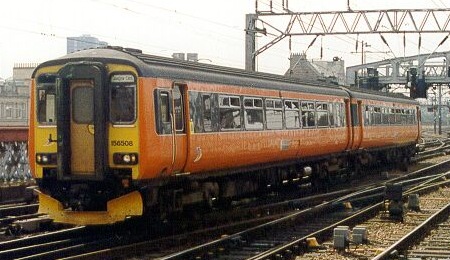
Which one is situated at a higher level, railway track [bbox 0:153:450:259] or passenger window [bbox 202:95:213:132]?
passenger window [bbox 202:95:213:132]

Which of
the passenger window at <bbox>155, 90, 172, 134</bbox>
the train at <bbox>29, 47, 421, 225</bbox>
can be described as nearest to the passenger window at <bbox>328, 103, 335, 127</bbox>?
the train at <bbox>29, 47, 421, 225</bbox>

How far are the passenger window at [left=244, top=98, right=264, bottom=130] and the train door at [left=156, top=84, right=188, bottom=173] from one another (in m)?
3.15

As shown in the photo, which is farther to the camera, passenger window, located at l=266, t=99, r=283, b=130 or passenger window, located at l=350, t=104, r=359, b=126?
passenger window, located at l=350, t=104, r=359, b=126

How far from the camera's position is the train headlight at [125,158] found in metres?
13.4

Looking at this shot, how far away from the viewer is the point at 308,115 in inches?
874

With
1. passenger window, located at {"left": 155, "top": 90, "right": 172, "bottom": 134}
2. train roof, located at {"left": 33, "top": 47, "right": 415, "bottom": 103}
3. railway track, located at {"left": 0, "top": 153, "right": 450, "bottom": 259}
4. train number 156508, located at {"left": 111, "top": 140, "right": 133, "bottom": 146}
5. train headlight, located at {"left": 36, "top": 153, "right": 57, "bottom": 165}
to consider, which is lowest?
railway track, located at {"left": 0, "top": 153, "right": 450, "bottom": 259}

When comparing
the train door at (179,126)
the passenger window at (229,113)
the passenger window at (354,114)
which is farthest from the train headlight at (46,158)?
the passenger window at (354,114)

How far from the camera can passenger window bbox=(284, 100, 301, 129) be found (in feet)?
67.2

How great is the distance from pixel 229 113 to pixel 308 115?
19.1ft

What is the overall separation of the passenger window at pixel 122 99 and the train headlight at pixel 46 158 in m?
1.34

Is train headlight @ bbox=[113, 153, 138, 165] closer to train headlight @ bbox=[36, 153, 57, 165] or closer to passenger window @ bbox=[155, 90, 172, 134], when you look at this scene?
passenger window @ bbox=[155, 90, 172, 134]

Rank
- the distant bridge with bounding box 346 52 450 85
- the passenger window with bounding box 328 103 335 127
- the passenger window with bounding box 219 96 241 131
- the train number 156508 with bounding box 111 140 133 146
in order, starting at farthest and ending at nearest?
the distant bridge with bounding box 346 52 450 85 → the passenger window with bounding box 328 103 335 127 → the passenger window with bounding box 219 96 241 131 → the train number 156508 with bounding box 111 140 133 146

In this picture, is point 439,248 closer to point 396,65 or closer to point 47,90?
point 47,90

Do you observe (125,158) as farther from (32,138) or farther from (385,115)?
(385,115)
